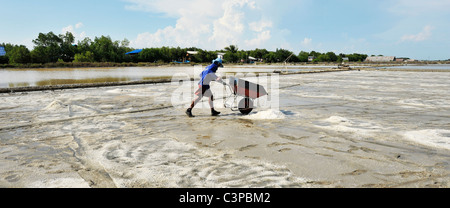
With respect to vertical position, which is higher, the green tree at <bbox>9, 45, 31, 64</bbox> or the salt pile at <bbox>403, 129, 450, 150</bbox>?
the green tree at <bbox>9, 45, 31, 64</bbox>

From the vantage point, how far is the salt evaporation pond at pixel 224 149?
10.7 ft

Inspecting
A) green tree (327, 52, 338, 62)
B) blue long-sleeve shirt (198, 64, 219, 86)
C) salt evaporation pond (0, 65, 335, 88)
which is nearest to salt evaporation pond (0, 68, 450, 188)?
blue long-sleeve shirt (198, 64, 219, 86)

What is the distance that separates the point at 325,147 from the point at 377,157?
76cm

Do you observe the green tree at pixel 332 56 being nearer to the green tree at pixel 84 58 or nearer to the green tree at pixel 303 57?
the green tree at pixel 303 57

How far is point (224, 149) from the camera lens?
14.4 ft

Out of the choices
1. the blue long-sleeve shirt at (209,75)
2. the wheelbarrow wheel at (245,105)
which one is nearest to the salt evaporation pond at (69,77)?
the blue long-sleeve shirt at (209,75)

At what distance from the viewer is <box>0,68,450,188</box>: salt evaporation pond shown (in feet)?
10.7

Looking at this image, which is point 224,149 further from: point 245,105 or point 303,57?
point 303,57

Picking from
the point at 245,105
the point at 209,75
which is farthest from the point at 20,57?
the point at 245,105

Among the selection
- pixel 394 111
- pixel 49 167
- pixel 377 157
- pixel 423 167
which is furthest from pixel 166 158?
pixel 394 111

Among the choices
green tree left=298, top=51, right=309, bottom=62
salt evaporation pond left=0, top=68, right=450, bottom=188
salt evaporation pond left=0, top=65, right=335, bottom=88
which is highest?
green tree left=298, top=51, right=309, bottom=62

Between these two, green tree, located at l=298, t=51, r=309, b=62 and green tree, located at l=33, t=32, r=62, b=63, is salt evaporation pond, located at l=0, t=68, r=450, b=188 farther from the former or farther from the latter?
green tree, located at l=298, t=51, r=309, b=62

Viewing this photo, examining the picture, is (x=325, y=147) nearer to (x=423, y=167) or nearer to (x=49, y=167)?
(x=423, y=167)

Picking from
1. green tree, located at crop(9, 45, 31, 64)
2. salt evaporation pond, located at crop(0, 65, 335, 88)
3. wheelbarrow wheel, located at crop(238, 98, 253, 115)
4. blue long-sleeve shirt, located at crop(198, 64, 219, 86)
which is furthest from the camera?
green tree, located at crop(9, 45, 31, 64)
